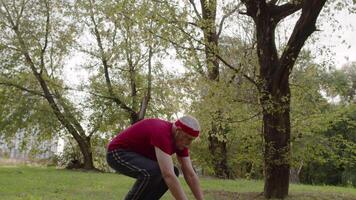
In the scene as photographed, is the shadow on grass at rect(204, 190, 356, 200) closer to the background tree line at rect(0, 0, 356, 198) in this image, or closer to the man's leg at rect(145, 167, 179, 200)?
the background tree line at rect(0, 0, 356, 198)

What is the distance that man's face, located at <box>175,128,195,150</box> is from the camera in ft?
13.5

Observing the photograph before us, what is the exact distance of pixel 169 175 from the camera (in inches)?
157

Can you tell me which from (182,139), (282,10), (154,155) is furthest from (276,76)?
(182,139)

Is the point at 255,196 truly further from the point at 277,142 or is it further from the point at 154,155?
the point at 154,155

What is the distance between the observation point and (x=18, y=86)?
21359 millimetres

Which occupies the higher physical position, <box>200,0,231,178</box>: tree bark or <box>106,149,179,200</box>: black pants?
<box>200,0,231,178</box>: tree bark

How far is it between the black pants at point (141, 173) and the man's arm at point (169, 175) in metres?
0.23

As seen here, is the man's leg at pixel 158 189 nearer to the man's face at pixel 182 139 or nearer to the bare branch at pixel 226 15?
the man's face at pixel 182 139

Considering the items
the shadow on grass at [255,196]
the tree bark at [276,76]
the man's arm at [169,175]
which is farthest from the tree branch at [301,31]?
the man's arm at [169,175]

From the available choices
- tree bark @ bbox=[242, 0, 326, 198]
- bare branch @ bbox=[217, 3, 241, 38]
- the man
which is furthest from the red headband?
bare branch @ bbox=[217, 3, 241, 38]

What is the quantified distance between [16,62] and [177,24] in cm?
1280

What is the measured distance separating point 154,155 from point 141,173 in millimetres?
238

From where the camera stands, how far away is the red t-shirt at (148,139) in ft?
13.5

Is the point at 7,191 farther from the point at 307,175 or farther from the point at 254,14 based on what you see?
the point at 307,175
